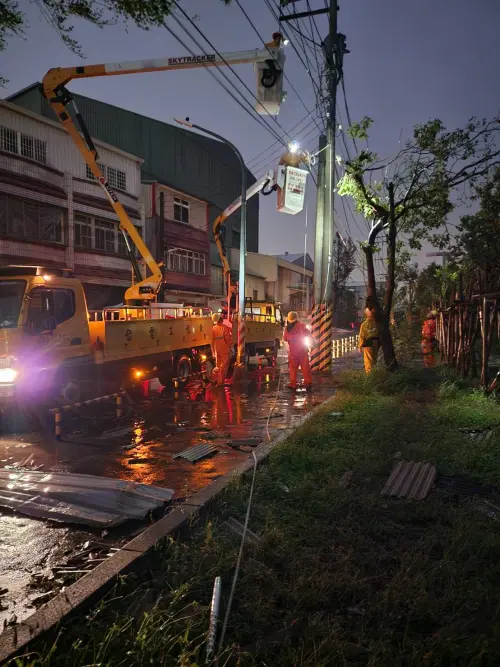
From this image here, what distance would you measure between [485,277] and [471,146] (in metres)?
4.53

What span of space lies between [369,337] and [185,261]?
2118cm

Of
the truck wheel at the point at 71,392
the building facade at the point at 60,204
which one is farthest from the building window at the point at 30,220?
the truck wheel at the point at 71,392

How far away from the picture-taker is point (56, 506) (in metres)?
4.71

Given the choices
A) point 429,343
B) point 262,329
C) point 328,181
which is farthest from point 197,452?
point 429,343

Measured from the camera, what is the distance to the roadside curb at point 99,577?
2.60 meters

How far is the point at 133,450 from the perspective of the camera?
23.8ft

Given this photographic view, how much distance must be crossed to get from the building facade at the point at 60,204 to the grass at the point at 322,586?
1980 cm

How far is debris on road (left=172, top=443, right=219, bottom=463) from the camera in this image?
22.2ft

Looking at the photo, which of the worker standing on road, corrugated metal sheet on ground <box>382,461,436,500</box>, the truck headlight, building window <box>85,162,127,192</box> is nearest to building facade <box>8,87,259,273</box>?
building window <box>85,162,127,192</box>

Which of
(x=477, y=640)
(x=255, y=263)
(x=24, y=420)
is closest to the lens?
(x=477, y=640)

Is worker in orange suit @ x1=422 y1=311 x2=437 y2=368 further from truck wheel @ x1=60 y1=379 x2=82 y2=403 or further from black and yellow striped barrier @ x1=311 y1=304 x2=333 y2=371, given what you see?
truck wheel @ x1=60 y1=379 x2=82 y2=403

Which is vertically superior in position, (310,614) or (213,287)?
(213,287)

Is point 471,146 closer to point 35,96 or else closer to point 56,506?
point 56,506

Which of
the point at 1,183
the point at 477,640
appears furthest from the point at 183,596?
the point at 1,183
